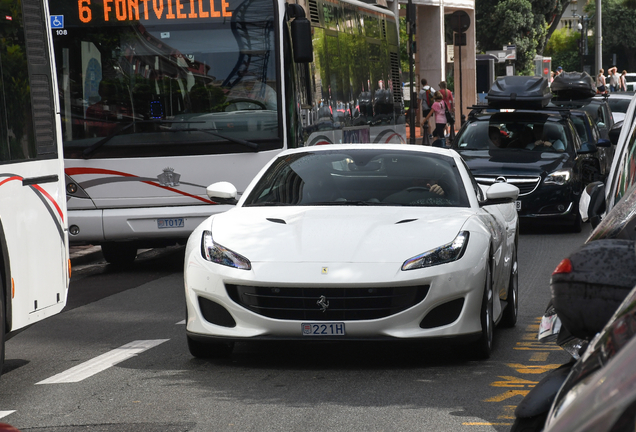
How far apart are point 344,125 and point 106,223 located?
4.53m

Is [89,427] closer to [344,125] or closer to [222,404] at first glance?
[222,404]

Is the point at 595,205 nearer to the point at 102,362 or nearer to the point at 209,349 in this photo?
the point at 209,349

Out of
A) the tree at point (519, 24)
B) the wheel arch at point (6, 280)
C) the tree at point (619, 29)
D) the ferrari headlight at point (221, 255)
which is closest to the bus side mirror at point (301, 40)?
the ferrari headlight at point (221, 255)

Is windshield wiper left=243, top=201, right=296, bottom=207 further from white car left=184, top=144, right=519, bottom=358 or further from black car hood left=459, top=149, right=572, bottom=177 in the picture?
black car hood left=459, top=149, right=572, bottom=177

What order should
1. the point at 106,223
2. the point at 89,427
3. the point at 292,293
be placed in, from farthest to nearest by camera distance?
the point at 106,223 → the point at 292,293 → the point at 89,427

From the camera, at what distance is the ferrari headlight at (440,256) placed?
6.52 meters

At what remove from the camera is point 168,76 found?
11734mm

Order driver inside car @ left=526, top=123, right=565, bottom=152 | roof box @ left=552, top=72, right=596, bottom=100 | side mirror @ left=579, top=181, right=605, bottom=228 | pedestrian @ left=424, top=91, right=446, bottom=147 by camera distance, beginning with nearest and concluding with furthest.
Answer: side mirror @ left=579, top=181, right=605, bottom=228, driver inside car @ left=526, top=123, right=565, bottom=152, roof box @ left=552, top=72, right=596, bottom=100, pedestrian @ left=424, top=91, right=446, bottom=147

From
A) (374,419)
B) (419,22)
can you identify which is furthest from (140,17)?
(419,22)

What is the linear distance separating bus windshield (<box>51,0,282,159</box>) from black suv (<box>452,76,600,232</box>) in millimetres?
4411

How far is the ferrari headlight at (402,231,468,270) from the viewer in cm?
652

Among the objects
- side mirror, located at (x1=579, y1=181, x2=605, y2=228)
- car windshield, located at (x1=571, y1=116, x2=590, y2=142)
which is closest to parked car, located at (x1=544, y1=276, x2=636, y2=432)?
side mirror, located at (x1=579, y1=181, x2=605, y2=228)

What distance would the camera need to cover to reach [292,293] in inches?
255

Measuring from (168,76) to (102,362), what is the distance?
5270 millimetres
